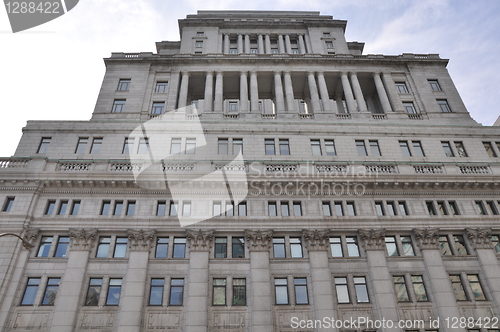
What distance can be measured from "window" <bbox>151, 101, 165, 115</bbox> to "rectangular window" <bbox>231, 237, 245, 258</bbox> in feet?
60.3

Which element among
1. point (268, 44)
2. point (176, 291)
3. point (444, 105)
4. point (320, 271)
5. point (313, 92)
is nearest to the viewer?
point (176, 291)

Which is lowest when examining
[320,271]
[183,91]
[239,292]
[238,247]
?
[239,292]

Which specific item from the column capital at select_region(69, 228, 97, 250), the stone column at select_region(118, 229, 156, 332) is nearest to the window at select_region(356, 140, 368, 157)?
the stone column at select_region(118, 229, 156, 332)

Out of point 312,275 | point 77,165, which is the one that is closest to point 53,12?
point 77,165

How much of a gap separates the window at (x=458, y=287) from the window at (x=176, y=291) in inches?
799

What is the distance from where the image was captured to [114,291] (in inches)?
1010

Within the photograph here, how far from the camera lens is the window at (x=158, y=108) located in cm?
3927

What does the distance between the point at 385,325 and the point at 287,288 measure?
713 cm

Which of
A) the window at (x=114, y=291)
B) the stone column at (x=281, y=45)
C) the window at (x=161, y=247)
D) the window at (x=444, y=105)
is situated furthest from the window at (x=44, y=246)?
the window at (x=444, y=105)

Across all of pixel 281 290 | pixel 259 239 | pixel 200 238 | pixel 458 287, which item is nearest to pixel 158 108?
pixel 200 238

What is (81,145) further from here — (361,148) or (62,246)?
(361,148)

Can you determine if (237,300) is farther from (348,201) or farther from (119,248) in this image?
(348,201)

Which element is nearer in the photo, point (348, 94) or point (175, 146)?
point (175, 146)

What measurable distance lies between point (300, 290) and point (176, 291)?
30.1 ft
